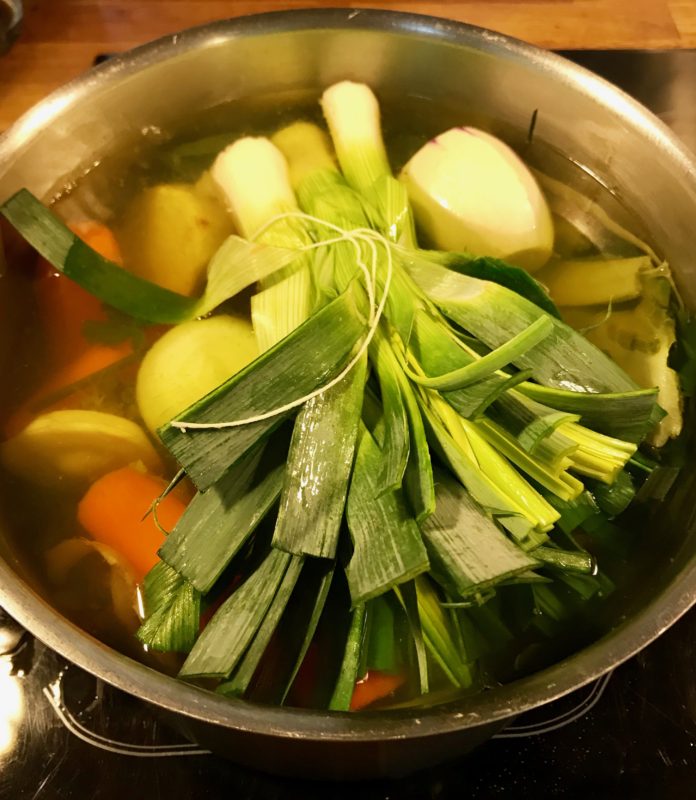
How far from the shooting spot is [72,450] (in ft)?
2.95

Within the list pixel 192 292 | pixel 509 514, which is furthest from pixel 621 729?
pixel 192 292

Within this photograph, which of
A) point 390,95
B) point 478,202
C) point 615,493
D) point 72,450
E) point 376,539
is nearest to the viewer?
point 376,539

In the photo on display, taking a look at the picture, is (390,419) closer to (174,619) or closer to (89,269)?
(174,619)

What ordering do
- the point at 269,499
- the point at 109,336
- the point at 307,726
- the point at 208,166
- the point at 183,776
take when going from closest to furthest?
the point at 307,726
the point at 269,499
the point at 183,776
the point at 109,336
the point at 208,166

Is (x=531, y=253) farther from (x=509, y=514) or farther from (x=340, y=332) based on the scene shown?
(x=509, y=514)

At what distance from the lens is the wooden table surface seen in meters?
1.50

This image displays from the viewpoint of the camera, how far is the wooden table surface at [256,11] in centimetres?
150

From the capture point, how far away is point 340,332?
79 cm

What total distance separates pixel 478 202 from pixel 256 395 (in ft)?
1.61

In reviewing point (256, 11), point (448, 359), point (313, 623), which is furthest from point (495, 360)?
point (256, 11)

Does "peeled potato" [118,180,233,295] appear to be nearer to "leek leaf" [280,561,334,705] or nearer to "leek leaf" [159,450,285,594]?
"leek leaf" [159,450,285,594]

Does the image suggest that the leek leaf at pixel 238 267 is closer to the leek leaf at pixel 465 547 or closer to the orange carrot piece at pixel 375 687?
the leek leaf at pixel 465 547

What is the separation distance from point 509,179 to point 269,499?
601 millimetres

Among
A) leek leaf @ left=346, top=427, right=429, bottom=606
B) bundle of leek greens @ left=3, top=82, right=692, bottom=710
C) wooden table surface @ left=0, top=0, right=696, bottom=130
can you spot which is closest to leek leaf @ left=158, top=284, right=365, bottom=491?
bundle of leek greens @ left=3, top=82, right=692, bottom=710
